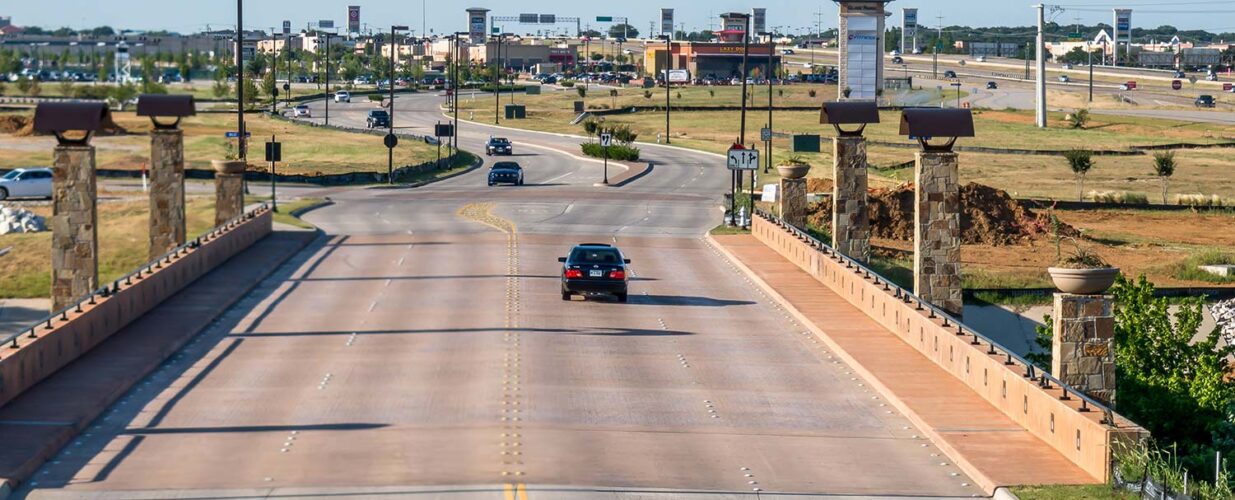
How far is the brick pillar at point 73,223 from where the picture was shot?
40.5 m

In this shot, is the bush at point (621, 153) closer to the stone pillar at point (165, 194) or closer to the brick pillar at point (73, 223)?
the stone pillar at point (165, 194)

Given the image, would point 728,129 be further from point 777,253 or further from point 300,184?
point 777,253

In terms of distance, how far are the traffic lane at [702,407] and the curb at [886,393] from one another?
0.62 ft

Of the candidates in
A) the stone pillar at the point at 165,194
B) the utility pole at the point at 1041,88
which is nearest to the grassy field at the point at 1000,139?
the utility pole at the point at 1041,88

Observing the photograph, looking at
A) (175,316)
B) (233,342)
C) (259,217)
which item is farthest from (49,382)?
(259,217)

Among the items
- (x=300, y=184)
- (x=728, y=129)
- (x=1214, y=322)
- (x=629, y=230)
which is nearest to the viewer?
(x=1214, y=322)

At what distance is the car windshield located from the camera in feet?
148

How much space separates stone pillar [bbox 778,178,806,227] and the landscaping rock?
95.7 ft

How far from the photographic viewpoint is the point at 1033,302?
175 ft

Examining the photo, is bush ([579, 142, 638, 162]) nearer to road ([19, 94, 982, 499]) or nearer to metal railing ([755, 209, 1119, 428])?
metal railing ([755, 209, 1119, 428])

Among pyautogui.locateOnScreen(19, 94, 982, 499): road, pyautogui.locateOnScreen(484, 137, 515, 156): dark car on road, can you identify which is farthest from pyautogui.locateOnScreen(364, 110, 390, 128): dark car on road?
pyautogui.locateOnScreen(19, 94, 982, 499): road

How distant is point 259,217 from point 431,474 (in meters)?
37.6

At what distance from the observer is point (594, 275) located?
146ft

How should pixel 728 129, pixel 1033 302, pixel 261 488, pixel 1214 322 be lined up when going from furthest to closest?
pixel 728 129
pixel 1033 302
pixel 1214 322
pixel 261 488
